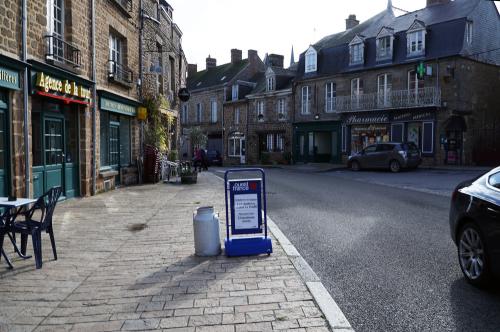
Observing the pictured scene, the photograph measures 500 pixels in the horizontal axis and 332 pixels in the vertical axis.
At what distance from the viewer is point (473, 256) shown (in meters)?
4.84

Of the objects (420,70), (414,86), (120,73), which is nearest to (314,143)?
(414,86)

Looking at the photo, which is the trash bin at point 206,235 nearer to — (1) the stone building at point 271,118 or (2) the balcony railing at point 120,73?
(2) the balcony railing at point 120,73

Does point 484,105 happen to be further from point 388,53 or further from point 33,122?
point 33,122

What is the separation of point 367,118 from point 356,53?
194 inches

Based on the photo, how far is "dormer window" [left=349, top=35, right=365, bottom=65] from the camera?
103 ft

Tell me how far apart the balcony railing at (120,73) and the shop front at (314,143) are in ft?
67.2

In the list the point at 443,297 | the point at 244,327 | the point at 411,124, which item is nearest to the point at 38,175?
the point at 244,327

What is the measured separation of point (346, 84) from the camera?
32.0 meters

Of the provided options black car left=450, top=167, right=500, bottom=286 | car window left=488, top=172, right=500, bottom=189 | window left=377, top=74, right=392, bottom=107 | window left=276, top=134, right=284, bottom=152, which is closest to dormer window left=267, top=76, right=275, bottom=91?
window left=276, top=134, right=284, bottom=152

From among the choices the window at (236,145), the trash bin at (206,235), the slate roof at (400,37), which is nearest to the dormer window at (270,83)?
the slate roof at (400,37)

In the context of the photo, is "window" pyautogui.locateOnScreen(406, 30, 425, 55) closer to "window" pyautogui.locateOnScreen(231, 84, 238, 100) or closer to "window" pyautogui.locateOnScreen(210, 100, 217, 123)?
"window" pyautogui.locateOnScreen(231, 84, 238, 100)

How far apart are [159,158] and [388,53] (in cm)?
1867

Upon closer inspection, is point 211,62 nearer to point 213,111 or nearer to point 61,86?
point 213,111

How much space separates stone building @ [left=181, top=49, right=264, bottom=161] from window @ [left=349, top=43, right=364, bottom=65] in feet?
45.5
